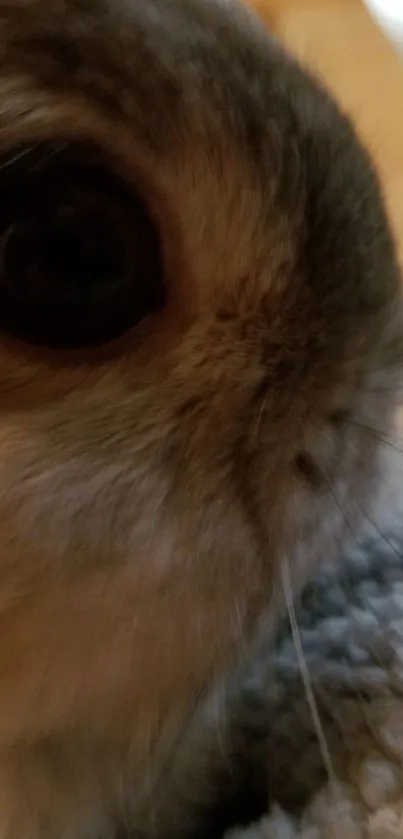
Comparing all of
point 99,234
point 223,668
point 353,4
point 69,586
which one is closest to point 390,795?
point 223,668

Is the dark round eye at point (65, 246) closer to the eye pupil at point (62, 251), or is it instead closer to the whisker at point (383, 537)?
the eye pupil at point (62, 251)

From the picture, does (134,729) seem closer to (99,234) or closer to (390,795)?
(390,795)

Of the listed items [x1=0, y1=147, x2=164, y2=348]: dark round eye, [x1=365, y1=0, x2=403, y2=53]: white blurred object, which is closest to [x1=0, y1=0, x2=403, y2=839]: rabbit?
[x1=0, y1=147, x2=164, y2=348]: dark round eye

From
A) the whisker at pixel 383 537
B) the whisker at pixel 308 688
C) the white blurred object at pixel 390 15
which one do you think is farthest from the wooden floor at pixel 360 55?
the whisker at pixel 308 688

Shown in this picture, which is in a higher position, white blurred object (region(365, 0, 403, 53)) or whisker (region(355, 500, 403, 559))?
white blurred object (region(365, 0, 403, 53))

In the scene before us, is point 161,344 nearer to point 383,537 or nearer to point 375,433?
point 375,433

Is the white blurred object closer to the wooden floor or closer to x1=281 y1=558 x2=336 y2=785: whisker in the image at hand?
the wooden floor

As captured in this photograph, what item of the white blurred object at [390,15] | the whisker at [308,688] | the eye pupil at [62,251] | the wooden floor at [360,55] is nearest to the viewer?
the eye pupil at [62,251]
